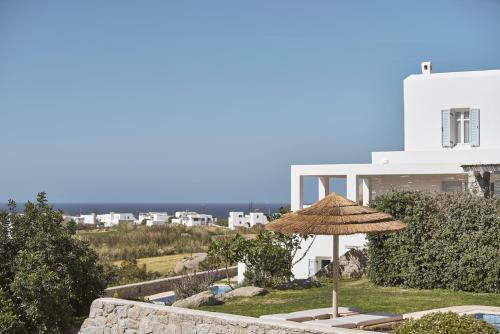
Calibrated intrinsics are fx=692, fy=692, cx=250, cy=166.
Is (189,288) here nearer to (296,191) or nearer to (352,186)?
(296,191)

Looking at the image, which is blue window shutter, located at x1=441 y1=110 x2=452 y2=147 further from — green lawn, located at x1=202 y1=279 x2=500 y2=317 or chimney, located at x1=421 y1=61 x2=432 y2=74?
green lawn, located at x1=202 y1=279 x2=500 y2=317

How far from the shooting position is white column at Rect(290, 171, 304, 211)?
22.8 metres

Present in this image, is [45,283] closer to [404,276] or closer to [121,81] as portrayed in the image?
[404,276]

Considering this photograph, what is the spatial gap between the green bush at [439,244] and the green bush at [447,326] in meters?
6.87

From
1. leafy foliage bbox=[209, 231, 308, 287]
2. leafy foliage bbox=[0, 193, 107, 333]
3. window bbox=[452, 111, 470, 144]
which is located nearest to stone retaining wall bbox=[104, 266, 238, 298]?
leafy foliage bbox=[209, 231, 308, 287]

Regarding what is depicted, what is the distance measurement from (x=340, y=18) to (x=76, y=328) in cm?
1695

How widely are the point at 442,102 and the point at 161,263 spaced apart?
12404mm

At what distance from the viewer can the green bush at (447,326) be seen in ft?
28.3

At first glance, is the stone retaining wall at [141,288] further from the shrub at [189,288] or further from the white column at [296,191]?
the white column at [296,191]

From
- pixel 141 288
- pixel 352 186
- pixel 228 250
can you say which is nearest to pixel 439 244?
pixel 228 250

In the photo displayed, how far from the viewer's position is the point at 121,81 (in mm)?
54125

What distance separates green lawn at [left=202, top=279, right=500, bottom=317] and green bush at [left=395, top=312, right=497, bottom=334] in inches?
163

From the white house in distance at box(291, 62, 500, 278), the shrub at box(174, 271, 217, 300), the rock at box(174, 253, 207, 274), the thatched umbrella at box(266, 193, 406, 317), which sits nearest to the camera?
the thatched umbrella at box(266, 193, 406, 317)

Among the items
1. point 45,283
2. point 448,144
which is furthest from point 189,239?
point 45,283
